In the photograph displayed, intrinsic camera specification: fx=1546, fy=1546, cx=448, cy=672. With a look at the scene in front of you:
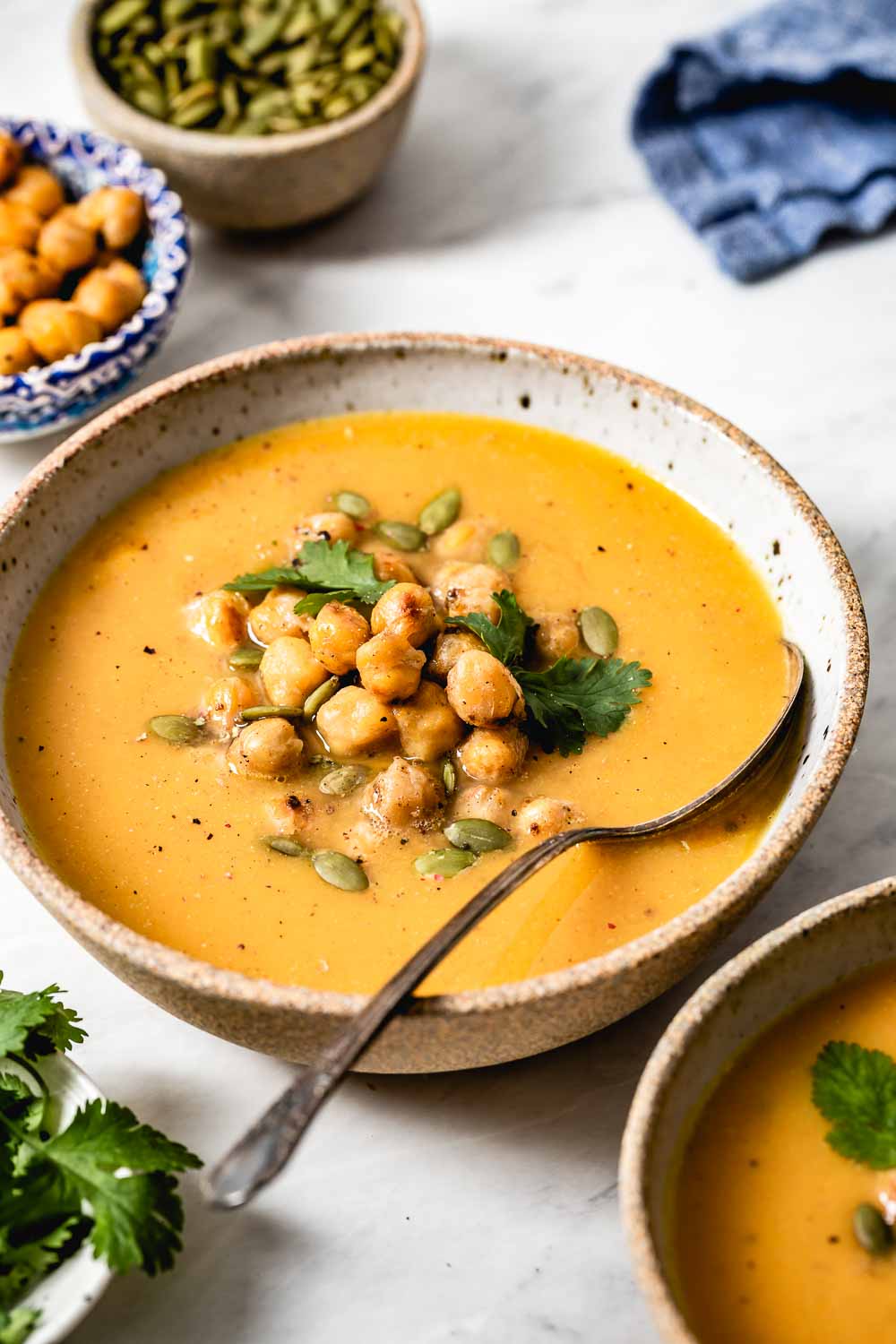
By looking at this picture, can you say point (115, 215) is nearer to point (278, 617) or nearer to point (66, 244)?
point (66, 244)

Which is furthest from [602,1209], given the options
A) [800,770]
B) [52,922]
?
[52,922]

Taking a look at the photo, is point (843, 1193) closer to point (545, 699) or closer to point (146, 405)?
point (545, 699)

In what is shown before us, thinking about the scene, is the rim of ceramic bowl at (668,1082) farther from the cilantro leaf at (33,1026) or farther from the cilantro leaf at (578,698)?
the cilantro leaf at (33,1026)

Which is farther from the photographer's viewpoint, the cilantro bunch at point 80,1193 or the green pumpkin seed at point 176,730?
the green pumpkin seed at point 176,730

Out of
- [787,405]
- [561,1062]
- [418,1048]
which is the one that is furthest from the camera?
[787,405]

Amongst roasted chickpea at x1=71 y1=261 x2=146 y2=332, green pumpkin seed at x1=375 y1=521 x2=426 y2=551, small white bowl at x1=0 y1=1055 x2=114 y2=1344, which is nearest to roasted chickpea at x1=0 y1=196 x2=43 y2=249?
roasted chickpea at x1=71 y1=261 x2=146 y2=332

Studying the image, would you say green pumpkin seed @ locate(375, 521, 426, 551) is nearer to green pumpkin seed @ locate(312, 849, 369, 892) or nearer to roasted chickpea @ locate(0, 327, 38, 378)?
green pumpkin seed @ locate(312, 849, 369, 892)

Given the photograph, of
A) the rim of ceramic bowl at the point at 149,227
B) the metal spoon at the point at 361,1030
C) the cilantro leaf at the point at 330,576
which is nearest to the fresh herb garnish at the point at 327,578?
the cilantro leaf at the point at 330,576
